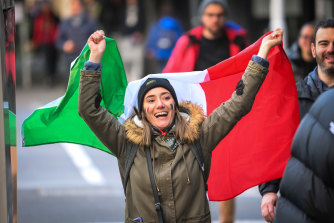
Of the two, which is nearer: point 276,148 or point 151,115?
point 151,115

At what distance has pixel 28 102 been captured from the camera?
63.0 ft

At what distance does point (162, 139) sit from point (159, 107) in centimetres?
19

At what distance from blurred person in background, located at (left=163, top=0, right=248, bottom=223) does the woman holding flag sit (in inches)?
130

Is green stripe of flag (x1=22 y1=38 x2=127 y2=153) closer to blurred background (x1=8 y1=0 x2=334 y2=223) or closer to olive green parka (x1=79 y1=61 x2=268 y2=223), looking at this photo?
olive green parka (x1=79 y1=61 x2=268 y2=223)

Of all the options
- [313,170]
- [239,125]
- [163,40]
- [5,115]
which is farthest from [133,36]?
[313,170]

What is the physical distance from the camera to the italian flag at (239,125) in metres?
5.52

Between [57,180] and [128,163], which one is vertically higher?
[128,163]

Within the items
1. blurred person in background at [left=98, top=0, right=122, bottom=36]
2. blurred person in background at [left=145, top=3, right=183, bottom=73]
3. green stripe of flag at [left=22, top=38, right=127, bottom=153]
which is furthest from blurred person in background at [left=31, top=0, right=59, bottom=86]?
green stripe of flag at [left=22, top=38, right=127, bottom=153]

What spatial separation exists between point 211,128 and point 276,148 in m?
0.94

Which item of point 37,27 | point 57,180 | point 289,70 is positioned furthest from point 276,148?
point 37,27

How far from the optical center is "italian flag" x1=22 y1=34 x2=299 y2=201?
5.52 metres

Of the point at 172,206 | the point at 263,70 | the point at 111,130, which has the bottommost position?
the point at 172,206

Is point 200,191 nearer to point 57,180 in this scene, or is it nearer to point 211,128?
point 211,128

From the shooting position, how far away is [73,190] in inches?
408
